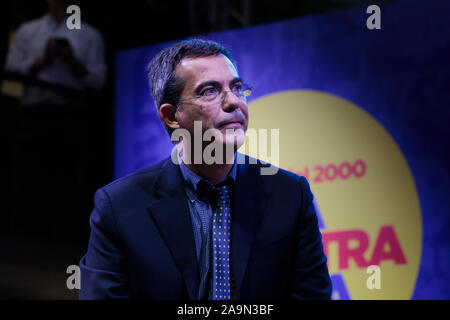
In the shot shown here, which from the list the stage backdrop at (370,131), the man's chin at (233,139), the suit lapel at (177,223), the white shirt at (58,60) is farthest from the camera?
the white shirt at (58,60)

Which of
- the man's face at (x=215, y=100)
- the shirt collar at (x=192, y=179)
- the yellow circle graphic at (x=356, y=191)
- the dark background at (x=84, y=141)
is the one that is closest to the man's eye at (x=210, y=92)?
the man's face at (x=215, y=100)

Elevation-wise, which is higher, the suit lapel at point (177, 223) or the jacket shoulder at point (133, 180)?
the jacket shoulder at point (133, 180)

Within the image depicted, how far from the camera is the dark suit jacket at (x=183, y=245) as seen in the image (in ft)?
5.20

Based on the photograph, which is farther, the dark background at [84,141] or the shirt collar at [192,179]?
the dark background at [84,141]

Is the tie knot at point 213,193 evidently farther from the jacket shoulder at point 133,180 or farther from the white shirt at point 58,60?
the white shirt at point 58,60

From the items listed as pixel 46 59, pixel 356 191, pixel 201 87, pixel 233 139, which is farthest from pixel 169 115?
pixel 46 59

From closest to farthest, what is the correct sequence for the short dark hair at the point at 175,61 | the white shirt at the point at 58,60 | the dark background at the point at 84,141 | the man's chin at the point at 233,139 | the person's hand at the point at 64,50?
1. the man's chin at the point at 233,139
2. the short dark hair at the point at 175,61
3. the dark background at the point at 84,141
4. the person's hand at the point at 64,50
5. the white shirt at the point at 58,60

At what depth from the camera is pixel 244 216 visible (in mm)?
1663

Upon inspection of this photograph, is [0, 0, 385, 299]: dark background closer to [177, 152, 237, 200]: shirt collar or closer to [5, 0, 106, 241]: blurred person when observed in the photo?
[5, 0, 106, 241]: blurred person

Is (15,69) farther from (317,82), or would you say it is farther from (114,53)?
(317,82)

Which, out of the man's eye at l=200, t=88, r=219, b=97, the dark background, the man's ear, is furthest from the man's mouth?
the dark background

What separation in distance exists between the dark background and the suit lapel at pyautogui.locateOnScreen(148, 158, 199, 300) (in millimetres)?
1749

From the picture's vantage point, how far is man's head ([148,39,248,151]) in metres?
1.73

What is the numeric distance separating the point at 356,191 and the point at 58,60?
2.34 m
